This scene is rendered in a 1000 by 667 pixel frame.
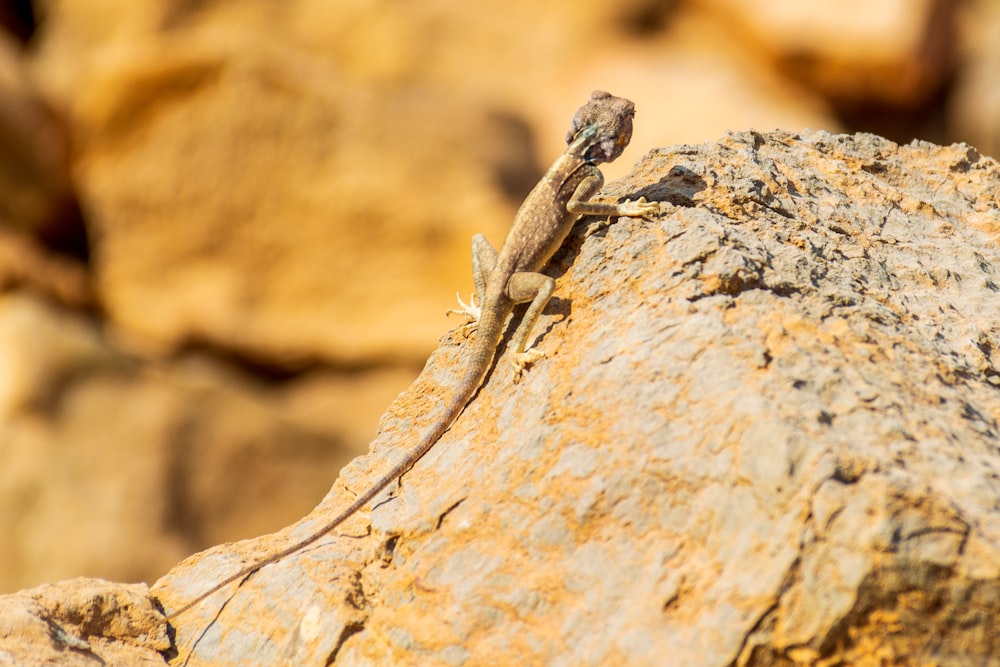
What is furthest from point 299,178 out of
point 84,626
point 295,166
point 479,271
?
point 84,626

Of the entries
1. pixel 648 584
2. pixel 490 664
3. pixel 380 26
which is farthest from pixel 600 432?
pixel 380 26

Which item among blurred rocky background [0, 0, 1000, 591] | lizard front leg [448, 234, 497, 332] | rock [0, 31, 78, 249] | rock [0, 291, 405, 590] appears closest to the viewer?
lizard front leg [448, 234, 497, 332]

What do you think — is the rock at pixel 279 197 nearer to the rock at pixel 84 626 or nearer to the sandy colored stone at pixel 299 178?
the sandy colored stone at pixel 299 178

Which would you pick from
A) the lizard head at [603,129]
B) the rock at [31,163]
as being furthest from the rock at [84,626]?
the rock at [31,163]

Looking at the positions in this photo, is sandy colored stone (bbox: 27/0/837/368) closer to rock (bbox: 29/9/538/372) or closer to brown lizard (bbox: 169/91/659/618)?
rock (bbox: 29/9/538/372)

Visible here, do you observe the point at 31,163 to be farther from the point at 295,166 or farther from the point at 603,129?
the point at 603,129

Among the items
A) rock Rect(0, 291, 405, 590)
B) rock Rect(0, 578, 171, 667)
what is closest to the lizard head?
rock Rect(0, 578, 171, 667)
